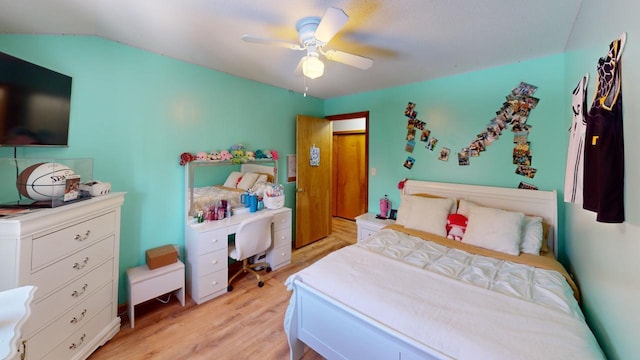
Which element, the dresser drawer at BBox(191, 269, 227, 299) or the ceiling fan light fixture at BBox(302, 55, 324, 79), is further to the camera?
the dresser drawer at BBox(191, 269, 227, 299)

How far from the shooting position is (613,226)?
1083mm

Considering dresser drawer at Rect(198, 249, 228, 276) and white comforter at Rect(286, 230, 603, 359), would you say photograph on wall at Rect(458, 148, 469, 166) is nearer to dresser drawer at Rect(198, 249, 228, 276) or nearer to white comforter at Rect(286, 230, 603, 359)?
white comforter at Rect(286, 230, 603, 359)

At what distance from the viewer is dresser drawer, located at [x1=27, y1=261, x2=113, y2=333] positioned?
51.2 inches

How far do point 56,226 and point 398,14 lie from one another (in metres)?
2.52

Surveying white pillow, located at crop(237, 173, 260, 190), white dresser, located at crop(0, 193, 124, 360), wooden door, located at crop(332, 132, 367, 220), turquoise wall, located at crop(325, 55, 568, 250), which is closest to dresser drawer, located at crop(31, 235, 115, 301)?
white dresser, located at crop(0, 193, 124, 360)

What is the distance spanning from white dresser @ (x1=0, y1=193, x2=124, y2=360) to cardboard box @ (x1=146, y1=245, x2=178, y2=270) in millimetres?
267

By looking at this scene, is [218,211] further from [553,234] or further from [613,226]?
[553,234]

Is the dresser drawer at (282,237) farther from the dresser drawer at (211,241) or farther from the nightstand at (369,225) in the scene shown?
the nightstand at (369,225)

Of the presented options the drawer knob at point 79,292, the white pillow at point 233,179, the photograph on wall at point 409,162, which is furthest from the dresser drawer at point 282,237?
the photograph on wall at point 409,162

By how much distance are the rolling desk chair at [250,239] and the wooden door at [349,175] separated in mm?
2843

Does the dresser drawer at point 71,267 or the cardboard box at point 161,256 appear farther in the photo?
the cardboard box at point 161,256

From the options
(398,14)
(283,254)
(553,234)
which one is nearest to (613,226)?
(553,234)

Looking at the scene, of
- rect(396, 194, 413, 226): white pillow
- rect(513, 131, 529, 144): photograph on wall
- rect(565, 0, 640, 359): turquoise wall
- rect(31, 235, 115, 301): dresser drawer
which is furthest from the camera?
rect(396, 194, 413, 226): white pillow

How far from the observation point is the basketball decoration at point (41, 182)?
143 cm
